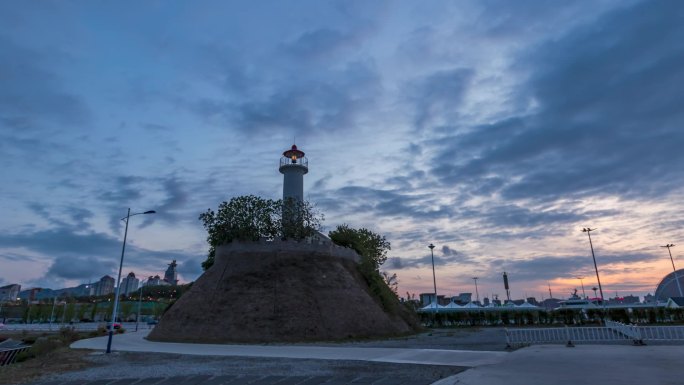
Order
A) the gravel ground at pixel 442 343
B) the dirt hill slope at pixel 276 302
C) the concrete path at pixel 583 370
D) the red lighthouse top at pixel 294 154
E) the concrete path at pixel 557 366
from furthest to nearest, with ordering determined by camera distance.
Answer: the red lighthouse top at pixel 294 154 < the dirt hill slope at pixel 276 302 < the gravel ground at pixel 442 343 < the concrete path at pixel 557 366 < the concrete path at pixel 583 370

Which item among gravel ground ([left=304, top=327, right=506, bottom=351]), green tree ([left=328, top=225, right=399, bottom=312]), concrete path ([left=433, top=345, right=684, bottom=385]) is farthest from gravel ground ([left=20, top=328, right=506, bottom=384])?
green tree ([left=328, top=225, right=399, bottom=312])

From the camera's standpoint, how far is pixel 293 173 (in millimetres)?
48281

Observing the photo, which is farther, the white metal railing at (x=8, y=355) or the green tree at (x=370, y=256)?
the green tree at (x=370, y=256)

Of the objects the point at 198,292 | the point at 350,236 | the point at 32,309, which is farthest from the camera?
the point at 32,309

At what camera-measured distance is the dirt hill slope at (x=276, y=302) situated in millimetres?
29047

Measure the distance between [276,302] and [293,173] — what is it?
20.8m

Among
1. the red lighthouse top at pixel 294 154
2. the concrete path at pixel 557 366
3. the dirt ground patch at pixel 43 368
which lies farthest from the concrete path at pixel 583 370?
the red lighthouse top at pixel 294 154

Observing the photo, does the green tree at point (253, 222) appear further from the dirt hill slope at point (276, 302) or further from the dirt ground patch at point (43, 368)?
the dirt ground patch at point (43, 368)

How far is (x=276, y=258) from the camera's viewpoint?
36062 mm

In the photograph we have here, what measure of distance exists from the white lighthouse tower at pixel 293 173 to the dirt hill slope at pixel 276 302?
11216 mm

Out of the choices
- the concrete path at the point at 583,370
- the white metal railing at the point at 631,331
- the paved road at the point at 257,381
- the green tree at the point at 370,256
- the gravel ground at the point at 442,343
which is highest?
the green tree at the point at 370,256

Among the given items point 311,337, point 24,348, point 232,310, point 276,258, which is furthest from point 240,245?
point 24,348

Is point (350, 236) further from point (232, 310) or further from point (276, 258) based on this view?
point (232, 310)

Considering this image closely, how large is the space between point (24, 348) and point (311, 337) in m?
18.0
